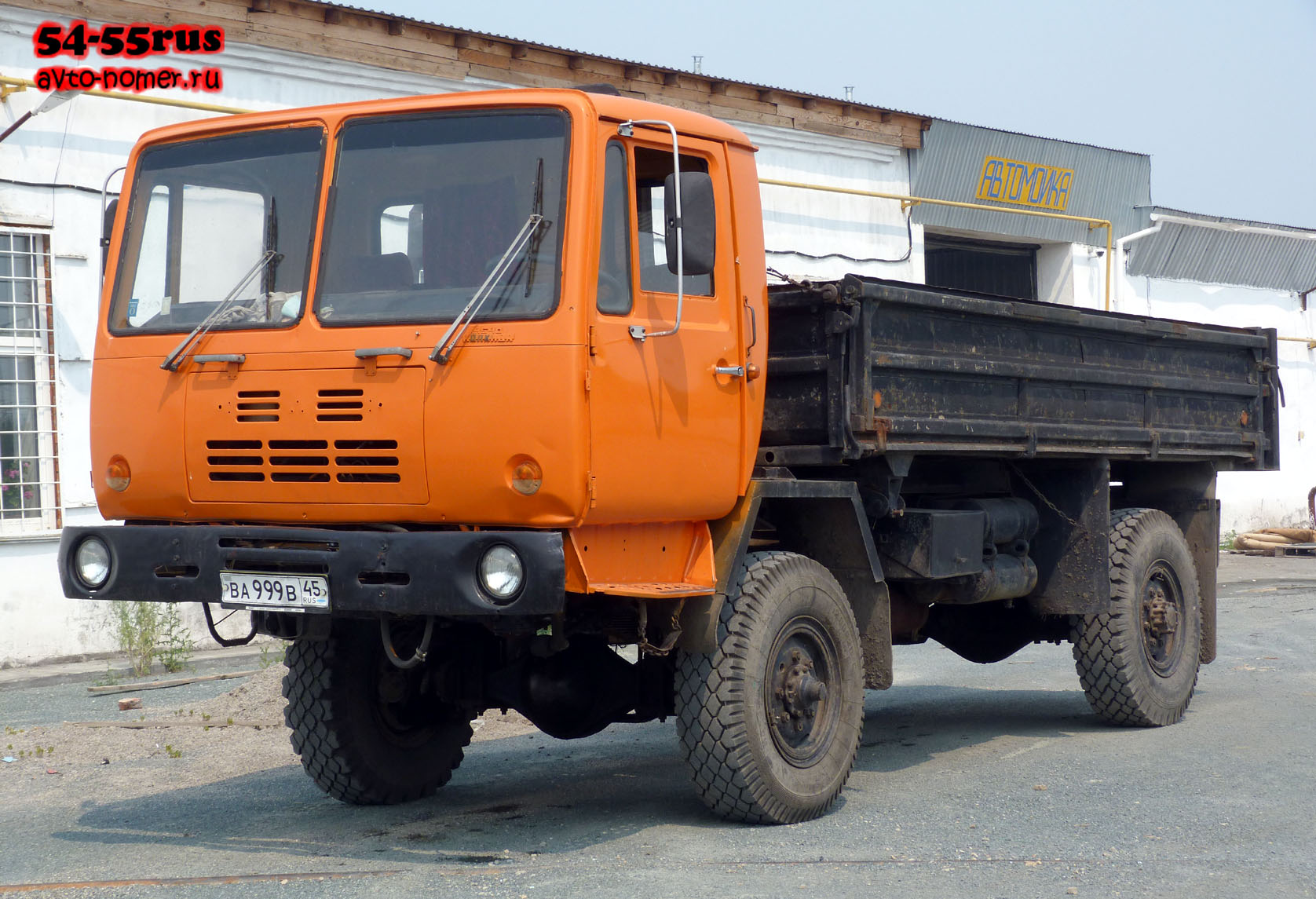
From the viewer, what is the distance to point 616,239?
17.6 ft

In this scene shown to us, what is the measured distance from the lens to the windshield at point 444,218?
518cm

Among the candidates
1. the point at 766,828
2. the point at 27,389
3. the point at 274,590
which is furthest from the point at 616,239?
the point at 27,389

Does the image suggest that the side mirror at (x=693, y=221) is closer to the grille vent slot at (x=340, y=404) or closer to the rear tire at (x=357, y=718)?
the grille vent slot at (x=340, y=404)

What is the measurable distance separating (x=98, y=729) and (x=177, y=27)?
6.50 metres

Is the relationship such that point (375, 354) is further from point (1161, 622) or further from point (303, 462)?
point (1161, 622)

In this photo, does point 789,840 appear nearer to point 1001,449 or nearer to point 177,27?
point 1001,449

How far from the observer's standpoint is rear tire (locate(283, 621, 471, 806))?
6.31m

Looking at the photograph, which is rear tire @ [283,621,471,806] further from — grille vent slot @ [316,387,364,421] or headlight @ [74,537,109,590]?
grille vent slot @ [316,387,364,421]

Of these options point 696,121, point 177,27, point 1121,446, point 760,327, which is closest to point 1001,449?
point 1121,446

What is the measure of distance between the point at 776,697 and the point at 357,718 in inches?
72.0

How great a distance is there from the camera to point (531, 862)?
523cm

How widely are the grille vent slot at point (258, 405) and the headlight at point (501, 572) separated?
0.98m

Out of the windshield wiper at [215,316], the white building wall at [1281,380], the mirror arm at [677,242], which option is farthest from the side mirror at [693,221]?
the white building wall at [1281,380]

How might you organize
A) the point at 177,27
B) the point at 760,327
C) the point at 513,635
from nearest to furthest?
the point at 513,635 < the point at 760,327 < the point at 177,27
